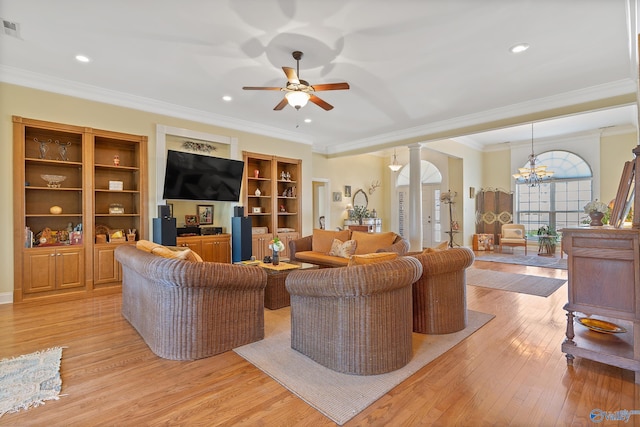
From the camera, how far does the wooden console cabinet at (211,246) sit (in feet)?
17.5

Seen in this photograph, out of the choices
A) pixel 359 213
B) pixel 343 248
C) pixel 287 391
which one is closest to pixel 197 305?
pixel 287 391

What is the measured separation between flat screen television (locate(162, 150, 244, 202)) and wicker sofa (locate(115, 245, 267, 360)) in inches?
102

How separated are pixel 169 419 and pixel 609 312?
305 centimetres

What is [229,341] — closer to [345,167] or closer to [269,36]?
[269,36]

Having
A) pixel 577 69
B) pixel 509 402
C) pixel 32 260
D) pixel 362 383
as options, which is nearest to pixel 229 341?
pixel 362 383

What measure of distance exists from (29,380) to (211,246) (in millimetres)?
3495

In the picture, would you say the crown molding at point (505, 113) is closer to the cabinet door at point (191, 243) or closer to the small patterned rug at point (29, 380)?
the cabinet door at point (191, 243)

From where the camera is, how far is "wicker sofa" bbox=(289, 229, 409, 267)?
15.6ft

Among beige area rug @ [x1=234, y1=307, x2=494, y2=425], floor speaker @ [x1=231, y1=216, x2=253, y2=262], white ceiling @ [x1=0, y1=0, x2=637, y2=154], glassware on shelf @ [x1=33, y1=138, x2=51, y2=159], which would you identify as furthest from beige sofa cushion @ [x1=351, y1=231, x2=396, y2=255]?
glassware on shelf @ [x1=33, y1=138, x2=51, y2=159]

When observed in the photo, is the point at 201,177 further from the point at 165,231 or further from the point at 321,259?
the point at 321,259

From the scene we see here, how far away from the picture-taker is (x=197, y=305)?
2.47 m

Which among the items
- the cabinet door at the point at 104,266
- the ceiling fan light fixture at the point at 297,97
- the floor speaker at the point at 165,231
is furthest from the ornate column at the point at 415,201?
the cabinet door at the point at 104,266

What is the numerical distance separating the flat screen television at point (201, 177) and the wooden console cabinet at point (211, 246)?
27.8 inches

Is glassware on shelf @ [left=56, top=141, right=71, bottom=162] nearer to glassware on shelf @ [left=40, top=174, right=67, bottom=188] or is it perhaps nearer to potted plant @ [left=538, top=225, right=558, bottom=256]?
glassware on shelf @ [left=40, top=174, right=67, bottom=188]
